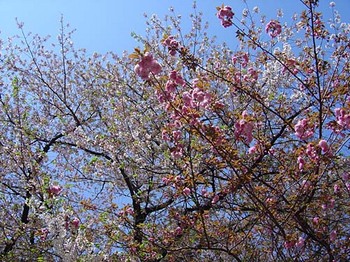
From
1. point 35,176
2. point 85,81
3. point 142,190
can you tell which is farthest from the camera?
point 85,81

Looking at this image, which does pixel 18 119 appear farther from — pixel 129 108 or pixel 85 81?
pixel 129 108

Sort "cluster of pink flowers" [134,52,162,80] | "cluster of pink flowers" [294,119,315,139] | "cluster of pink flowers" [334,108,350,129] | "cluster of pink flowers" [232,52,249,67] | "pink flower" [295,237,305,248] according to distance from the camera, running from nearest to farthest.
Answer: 1. "cluster of pink flowers" [134,52,162,80]
2. "cluster of pink flowers" [334,108,350,129]
3. "cluster of pink flowers" [294,119,315,139]
4. "pink flower" [295,237,305,248]
5. "cluster of pink flowers" [232,52,249,67]

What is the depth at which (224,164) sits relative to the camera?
3908 mm

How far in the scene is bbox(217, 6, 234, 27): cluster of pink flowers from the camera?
3740 millimetres

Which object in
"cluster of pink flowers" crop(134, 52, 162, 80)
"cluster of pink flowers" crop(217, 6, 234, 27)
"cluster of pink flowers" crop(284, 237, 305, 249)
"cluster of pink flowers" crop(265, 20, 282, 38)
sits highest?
"cluster of pink flowers" crop(265, 20, 282, 38)

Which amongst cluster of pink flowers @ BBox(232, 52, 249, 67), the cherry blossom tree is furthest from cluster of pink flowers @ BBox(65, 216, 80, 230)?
cluster of pink flowers @ BBox(232, 52, 249, 67)

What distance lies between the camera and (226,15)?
12.3 ft

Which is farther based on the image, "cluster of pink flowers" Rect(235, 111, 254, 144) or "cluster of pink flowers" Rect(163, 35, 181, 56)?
"cluster of pink flowers" Rect(163, 35, 181, 56)

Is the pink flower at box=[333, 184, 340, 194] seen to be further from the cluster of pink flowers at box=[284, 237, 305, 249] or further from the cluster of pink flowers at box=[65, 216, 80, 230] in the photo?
the cluster of pink flowers at box=[65, 216, 80, 230]

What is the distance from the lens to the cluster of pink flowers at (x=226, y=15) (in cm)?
374

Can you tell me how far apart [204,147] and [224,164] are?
1.38 feet

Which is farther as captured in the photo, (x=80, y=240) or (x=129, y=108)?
(x=129, y=108)

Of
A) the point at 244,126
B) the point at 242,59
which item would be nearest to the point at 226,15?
the point at 244,126

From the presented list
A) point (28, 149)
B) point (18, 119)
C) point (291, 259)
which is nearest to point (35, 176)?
point (28, 149)
